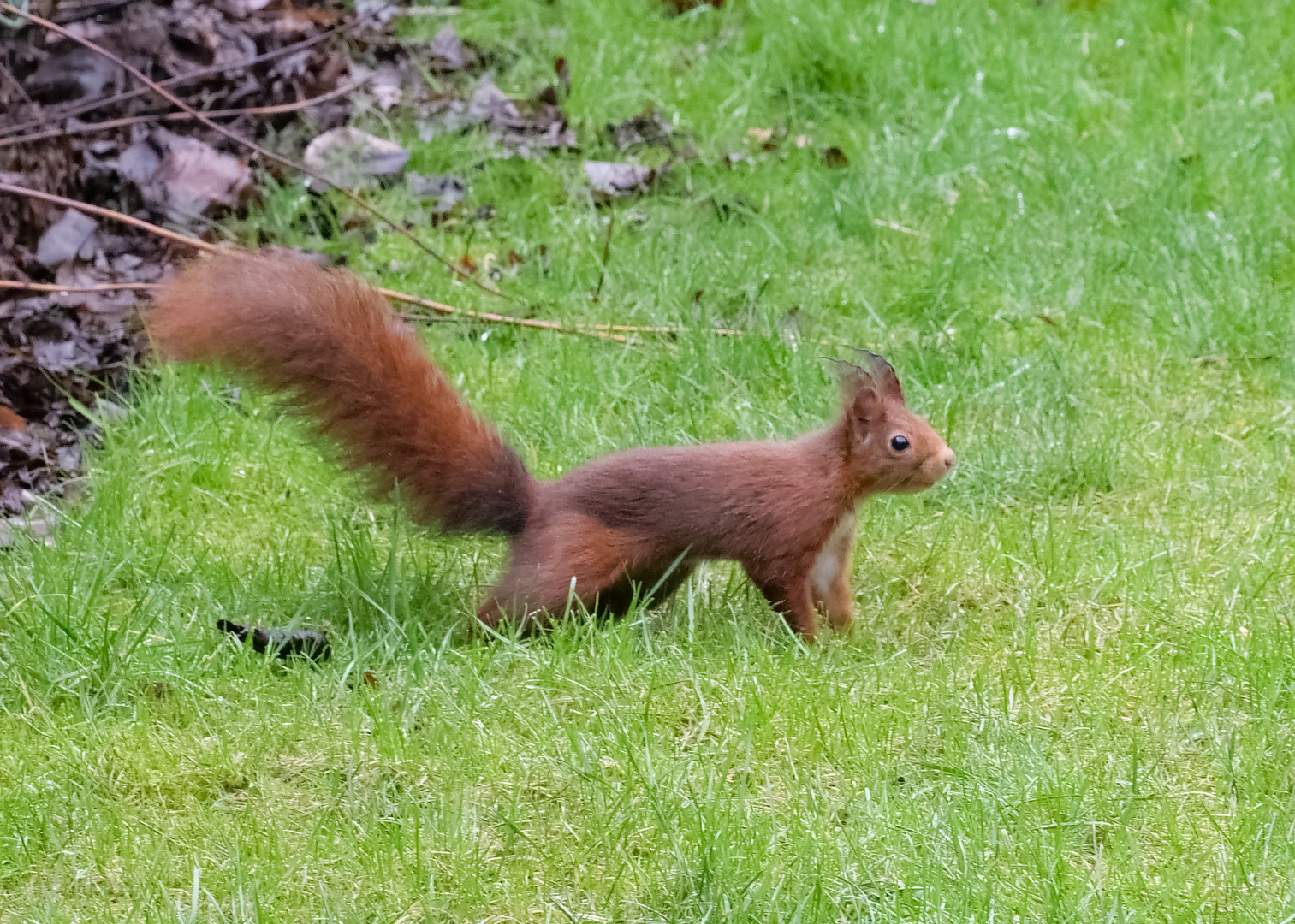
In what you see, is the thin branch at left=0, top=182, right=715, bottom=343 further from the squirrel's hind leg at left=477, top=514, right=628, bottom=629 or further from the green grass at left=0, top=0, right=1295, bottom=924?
the squirrel's hind leg at left=477, top=514, right=628, bottom=629

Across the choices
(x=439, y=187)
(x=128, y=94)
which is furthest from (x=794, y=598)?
(x=128, y=94)

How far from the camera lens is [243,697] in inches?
107

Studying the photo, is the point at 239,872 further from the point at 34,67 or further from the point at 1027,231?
the point at 34,67

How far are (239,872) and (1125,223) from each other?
351 centimetres

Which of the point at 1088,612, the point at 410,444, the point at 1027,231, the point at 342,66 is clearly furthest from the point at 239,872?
the point at 342,66

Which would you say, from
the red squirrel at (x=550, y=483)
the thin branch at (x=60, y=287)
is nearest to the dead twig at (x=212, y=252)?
the thin branch at (x=60, y=287)

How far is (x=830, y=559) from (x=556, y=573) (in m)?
0.52

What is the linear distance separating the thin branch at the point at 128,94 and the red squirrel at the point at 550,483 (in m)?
Answer: 2.17

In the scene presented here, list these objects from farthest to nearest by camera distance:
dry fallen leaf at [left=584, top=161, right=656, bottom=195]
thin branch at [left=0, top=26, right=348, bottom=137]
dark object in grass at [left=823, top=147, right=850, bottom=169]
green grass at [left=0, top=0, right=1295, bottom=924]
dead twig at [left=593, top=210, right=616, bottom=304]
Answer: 1. dark object in grass at [left=823, top=147, right=850, bottom=169]
2. dry fallen leaf at [left=584, top=161, right=656, bottom=195]
3. thin branch at [left=0, top=26, right=348, bottom=137]
4. dead twig at [left=593, top=210, right=616, bottom=304]
5. green grass at [left=0, top=0, right=1295, bottom=924]

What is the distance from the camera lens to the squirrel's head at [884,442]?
3000mm

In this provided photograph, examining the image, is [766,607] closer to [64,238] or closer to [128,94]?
[64,238]

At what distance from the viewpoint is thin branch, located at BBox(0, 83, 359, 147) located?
15.6 feet

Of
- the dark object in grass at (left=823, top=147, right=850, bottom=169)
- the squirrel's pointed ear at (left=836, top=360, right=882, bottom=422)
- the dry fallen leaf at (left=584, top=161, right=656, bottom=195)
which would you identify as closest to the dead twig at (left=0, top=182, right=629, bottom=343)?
the dry fallen leaf at (left=584, top=161, right=656, bottom=195)

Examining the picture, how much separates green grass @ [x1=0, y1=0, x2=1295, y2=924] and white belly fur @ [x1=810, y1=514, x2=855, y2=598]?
119 millimetres
